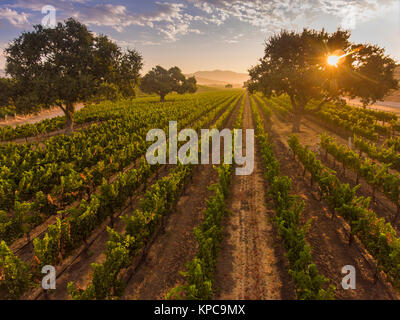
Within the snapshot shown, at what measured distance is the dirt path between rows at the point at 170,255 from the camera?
6.08 m

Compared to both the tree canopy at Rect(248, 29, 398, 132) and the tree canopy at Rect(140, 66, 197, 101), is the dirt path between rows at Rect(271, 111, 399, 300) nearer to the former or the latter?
the tree canopy at Rect(248, 29, 398, 132)

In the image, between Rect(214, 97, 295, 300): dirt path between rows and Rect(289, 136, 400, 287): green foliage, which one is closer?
Rect(289, 136, 400, 287): green foliage

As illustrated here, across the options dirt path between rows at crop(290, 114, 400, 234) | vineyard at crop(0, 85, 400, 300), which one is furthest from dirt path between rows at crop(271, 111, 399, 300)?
dirt path between rows at crop(290, 114, 400, 234)

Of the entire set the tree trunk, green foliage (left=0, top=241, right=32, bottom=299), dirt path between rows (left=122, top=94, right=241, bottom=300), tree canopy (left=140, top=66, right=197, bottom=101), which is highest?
tree canopy (left=140, top=66, right=197, bottom=101)

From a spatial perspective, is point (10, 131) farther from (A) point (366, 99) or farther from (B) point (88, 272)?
(A) point (366, 99)

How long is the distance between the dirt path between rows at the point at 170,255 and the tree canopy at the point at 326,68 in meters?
18.1

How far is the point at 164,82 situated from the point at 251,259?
6878 centimetres

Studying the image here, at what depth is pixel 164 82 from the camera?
67500 mm

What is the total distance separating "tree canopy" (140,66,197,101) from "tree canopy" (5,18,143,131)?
42.3 meters

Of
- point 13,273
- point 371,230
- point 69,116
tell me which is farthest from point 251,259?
point 69,116

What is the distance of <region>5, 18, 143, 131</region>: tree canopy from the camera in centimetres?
1994

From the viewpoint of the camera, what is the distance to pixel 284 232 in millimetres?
6852

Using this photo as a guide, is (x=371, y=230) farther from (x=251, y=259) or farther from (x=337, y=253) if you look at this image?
(x=251, y=259)
